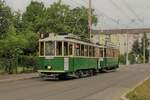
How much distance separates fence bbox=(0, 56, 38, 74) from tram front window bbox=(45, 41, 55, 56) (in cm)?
583

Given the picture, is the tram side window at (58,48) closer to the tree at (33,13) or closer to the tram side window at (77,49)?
the tram side window at (77,49)

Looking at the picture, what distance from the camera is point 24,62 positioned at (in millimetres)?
44406

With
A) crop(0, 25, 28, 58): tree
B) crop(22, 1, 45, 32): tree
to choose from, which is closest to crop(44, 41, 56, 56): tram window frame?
crop(0, 25, 28, 58): tree

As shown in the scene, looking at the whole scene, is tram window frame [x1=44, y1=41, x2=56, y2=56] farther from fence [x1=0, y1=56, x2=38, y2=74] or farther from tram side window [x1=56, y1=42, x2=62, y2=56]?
fence [x1=0, y1=56, x2=38, y2=74]

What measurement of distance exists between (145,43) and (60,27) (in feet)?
248

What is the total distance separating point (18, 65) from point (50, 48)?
28.0 ft

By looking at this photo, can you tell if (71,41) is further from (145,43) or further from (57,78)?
(145,43)

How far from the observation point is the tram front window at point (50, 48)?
115ft

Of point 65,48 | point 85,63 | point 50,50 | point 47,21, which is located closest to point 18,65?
point 85,63

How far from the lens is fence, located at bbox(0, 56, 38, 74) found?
132 feet

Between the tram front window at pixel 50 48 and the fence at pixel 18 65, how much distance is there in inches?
230

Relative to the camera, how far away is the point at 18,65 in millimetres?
43031

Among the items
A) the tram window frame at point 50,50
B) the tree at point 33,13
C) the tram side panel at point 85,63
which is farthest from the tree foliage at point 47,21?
the tram window frame at point 50,50

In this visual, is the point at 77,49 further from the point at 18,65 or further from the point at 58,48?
the point at 18,65
